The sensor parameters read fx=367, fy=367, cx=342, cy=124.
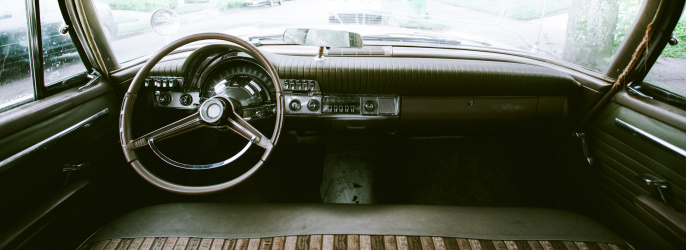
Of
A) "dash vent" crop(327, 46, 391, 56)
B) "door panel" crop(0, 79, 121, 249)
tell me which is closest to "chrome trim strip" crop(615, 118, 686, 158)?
"dash vent" crop(327, 46, 391, 56)

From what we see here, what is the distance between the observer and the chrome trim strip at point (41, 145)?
1519 millimetres

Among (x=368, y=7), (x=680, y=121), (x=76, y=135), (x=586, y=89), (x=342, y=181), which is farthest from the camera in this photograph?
(x=342, y=181)

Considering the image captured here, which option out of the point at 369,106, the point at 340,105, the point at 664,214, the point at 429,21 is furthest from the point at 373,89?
the point at 664,214

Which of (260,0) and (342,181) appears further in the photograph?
(342,181)

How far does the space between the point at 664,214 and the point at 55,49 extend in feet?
10.2

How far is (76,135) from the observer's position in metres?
1.91

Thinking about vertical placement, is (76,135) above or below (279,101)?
below

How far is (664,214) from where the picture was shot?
1648 millimetres

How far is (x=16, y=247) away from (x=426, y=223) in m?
1.76

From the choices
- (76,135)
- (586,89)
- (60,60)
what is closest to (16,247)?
(76,135)

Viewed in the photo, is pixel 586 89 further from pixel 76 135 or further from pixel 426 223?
pixel 76 135

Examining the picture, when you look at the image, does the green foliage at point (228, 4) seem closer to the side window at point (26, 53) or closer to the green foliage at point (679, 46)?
the side window at point (26, 53)

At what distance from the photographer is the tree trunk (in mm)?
2186

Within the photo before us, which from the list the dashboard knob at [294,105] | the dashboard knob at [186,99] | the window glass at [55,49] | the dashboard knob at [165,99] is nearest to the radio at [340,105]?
the dashboard knob at [294,105]
